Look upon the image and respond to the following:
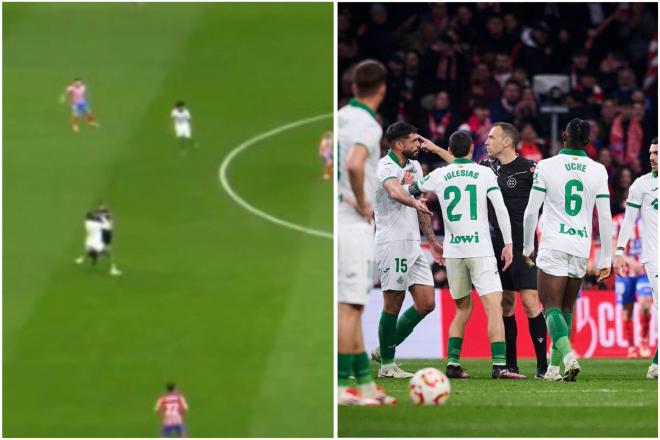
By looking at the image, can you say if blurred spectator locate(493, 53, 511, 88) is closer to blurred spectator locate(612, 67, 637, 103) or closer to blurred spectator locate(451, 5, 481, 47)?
blurred spectator locate(451, 5, 481, 47)

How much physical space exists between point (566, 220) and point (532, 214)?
0.29 m

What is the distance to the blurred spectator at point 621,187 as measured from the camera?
1590 cm

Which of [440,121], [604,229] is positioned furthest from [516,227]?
[440,121]

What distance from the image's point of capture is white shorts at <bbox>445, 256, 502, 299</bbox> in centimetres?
1011

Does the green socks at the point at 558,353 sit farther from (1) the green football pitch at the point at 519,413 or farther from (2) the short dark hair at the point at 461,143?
(2) the short dark hair at the point at 461,143

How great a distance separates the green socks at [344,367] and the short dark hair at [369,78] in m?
1.49

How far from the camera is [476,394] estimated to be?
9.08m

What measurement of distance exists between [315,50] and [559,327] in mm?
41717

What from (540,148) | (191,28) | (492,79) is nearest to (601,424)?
(540,148)

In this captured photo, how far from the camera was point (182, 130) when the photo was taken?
44.3 meters

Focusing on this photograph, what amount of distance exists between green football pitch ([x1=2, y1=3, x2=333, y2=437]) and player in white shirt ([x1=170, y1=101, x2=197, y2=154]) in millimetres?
672

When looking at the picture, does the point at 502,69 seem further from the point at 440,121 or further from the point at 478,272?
the point at 478,272

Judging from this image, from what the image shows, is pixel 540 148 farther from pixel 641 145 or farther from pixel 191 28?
pixel 191 28

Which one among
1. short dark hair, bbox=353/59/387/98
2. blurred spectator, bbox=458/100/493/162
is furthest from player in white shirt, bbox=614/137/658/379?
blurred spectator, bbox=458/100/493/162
